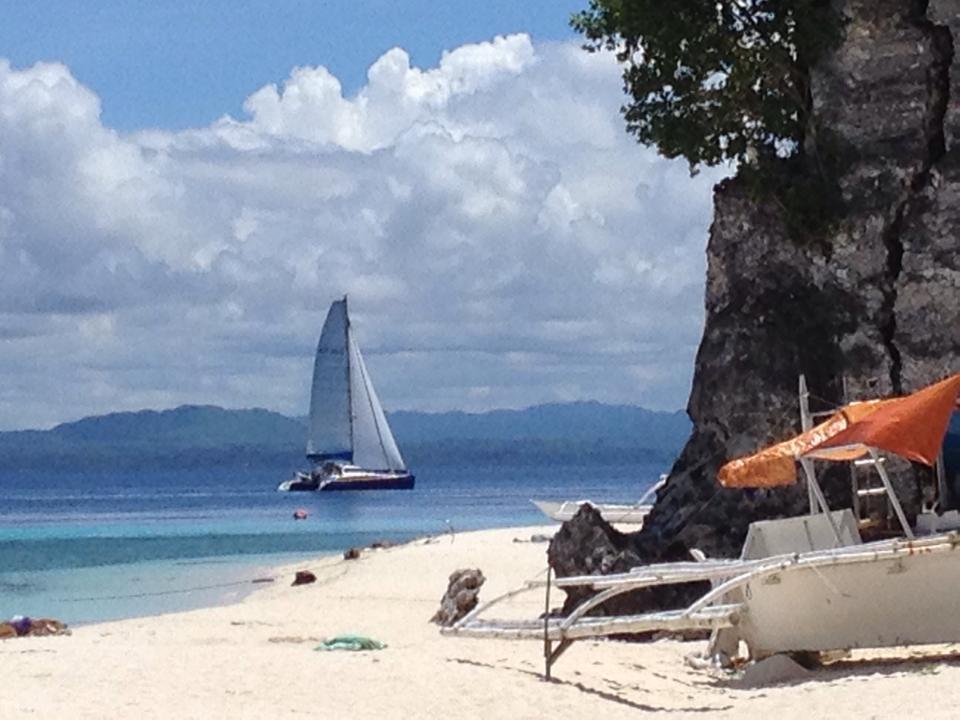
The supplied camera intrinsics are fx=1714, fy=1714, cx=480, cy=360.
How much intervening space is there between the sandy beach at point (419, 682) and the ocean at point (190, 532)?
15.5m

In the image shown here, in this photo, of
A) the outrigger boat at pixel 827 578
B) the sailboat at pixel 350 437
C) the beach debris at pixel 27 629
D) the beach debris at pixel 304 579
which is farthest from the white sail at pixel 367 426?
the outrigger boat at pixel 827 578

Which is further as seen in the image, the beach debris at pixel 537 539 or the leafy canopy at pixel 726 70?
the beach debris at pixel 537 539

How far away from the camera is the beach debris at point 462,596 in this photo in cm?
2645

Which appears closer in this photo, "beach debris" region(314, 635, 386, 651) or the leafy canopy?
"beach debris" region(314, 635, 386, 651)

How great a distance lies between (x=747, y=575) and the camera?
17562mm

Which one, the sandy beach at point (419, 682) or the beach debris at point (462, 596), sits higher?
the beach debris at point (462, 596)

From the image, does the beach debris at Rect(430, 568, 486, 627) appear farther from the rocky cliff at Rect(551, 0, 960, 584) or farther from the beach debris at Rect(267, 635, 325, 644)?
the rocky cliff at Rect(551, 0, 960, 584)

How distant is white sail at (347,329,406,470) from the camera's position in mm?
106688

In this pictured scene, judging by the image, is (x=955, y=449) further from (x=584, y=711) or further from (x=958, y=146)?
(x=584, y=711)

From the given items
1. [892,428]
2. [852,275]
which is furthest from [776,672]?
[852,275]

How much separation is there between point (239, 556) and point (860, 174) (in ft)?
108

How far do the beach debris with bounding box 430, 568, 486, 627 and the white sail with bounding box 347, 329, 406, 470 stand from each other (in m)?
77.9

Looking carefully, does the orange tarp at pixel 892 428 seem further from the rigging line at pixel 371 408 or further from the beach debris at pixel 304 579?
the rigging line at pixel 371 408

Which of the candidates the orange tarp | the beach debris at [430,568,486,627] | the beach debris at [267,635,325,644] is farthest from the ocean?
the orange tarp
